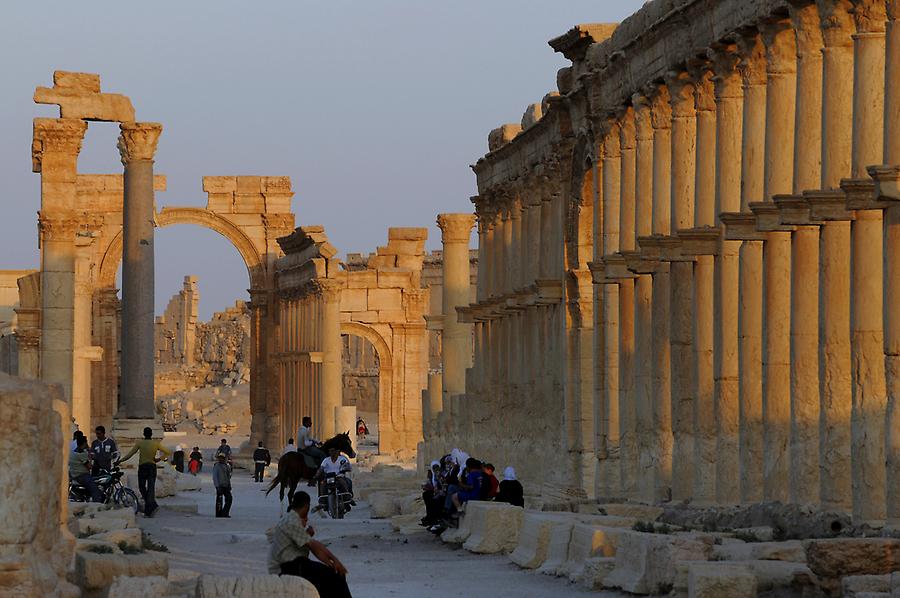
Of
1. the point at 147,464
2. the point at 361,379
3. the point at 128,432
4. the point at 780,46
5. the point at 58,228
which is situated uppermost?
the point at 780,46

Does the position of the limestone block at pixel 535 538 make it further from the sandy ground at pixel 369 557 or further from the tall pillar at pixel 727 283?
the tall pillar at pixel 727 283

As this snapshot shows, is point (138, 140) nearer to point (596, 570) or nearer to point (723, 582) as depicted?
point (596, 570)

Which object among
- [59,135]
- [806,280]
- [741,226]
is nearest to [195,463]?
[59,135]

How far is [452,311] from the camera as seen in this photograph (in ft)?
143

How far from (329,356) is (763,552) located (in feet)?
120

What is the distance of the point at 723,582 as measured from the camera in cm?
1512

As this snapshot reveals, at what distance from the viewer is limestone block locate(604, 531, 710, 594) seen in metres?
16.6

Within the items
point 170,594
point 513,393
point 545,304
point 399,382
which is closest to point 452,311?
point 513,393

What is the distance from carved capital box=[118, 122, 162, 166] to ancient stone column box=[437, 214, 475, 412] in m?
7.41

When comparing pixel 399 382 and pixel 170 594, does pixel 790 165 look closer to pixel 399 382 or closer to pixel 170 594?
pixel 170 594

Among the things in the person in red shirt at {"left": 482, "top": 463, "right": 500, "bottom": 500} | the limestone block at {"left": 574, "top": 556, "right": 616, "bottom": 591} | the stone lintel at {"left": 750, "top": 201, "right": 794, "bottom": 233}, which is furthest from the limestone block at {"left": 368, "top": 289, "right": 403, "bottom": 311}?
the limestone block at {"left": 574, "top": 556, "right": 616, "bottom": 591}

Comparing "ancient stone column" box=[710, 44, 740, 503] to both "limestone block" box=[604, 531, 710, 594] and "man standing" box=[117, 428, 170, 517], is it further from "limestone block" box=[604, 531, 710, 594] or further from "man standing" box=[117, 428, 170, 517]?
"man standing" box=[117, 428, 170, 517]

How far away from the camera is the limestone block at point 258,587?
12.8 meters

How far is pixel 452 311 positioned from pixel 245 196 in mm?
16538
